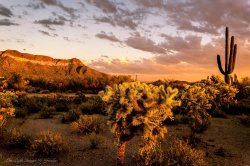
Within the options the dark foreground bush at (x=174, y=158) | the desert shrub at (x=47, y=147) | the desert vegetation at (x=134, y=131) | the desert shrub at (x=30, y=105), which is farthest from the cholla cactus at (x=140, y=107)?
the desert shrub at (x=30, y=105)

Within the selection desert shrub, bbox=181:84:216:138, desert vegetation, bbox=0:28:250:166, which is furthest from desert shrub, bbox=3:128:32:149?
desert shrub, bbox=181:84:216:138

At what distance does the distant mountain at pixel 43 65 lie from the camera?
279ft

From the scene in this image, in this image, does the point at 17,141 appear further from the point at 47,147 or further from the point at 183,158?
the point at 183,158

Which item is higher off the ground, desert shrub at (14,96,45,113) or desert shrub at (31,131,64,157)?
desert shrub at (14,96,45,113)

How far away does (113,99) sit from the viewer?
27.7 ft

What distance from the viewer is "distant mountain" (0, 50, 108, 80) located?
8506cm

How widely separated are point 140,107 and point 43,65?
85973 millimetres

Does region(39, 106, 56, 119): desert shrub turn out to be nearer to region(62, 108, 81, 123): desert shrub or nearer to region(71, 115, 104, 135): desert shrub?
region(62, 108, 81, 123): desert shrub

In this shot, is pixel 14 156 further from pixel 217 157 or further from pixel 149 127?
pixel 217 157

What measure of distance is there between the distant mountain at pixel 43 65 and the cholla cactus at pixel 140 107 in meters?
75.2

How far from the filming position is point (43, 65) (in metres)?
91.5

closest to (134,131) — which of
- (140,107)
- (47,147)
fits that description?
(140,107)

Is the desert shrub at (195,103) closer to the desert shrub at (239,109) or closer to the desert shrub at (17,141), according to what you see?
the desert shrub at (17,141)

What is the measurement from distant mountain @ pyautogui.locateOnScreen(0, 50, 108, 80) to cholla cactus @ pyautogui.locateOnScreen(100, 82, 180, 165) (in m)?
75.2
